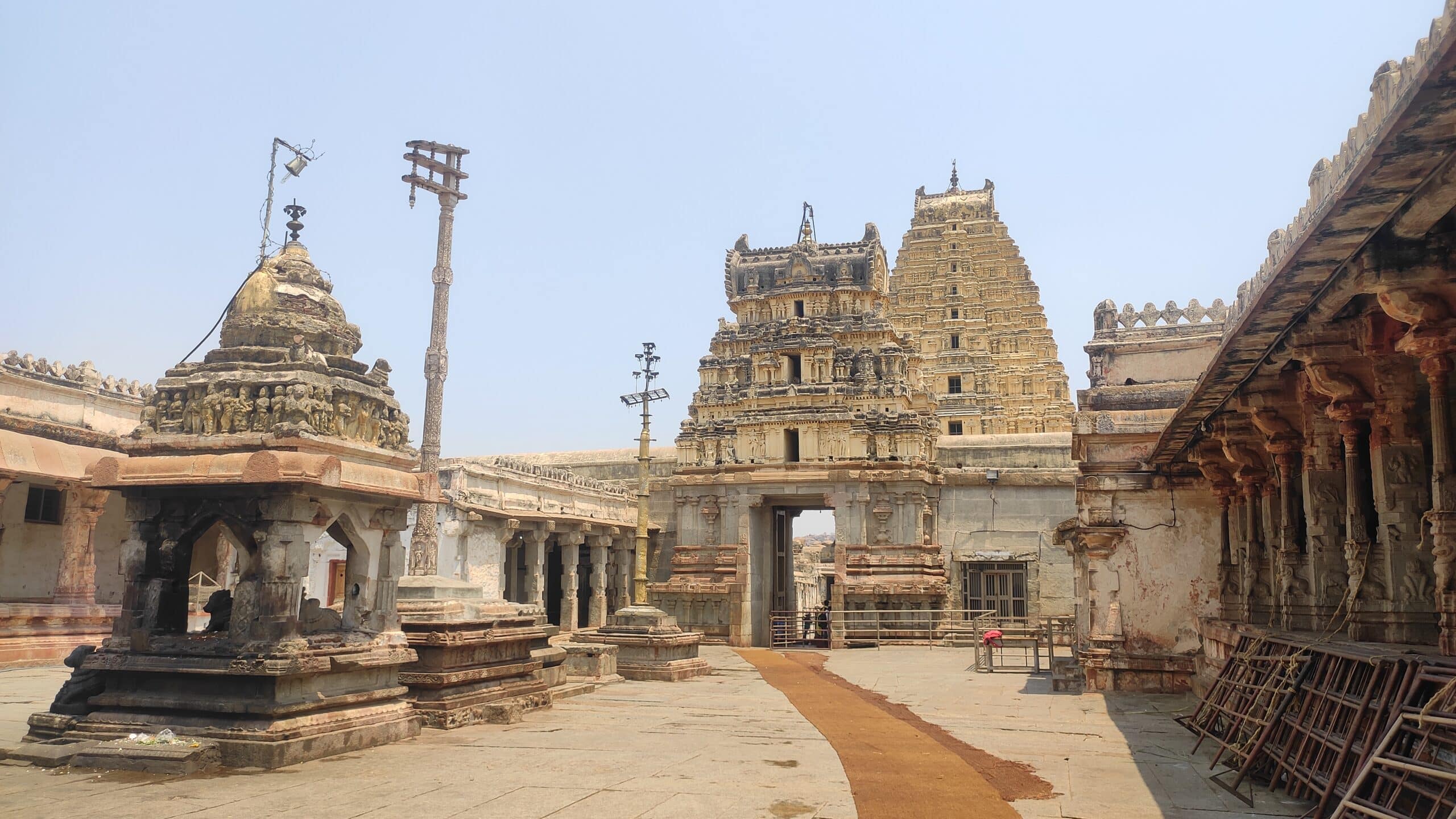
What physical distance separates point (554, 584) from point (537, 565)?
341 inches

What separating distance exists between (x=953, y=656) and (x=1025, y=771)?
51.7 feet

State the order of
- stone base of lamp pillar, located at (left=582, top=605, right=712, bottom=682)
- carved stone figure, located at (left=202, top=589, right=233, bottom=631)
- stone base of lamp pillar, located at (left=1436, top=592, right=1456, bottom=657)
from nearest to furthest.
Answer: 1. stone base of lamp pillar, located at (left=1436, top=592, right=1456, bottom=657)
2. carved stone figure, located at (left=202, top=589, right=233, bottom=631)
3. stone base of lamp pillar, located at (left=582, top=605, right=712, bottom=682)

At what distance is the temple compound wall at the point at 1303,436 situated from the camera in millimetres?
5320

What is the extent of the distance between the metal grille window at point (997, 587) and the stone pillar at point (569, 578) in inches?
456

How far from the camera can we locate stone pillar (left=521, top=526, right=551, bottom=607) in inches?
1113

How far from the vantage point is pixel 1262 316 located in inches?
289

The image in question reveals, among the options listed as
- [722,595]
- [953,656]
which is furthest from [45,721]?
[722,595]

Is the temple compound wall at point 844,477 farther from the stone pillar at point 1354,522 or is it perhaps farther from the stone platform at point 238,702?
the stone platform at point 238,702

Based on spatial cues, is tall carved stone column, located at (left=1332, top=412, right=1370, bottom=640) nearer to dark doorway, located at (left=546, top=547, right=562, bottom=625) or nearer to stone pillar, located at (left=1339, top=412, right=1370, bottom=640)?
stone pillar, located at (left=1339, top=412, right=1370, bottom=640)

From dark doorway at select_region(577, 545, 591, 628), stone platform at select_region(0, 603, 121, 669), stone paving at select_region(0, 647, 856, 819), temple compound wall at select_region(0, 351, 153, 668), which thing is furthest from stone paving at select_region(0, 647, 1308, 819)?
dark doorway at select_region(577, 545, 591, 628)

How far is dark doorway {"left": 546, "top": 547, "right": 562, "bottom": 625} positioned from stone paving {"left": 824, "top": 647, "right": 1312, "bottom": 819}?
1994 cm

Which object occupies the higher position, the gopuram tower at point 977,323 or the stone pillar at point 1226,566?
the gopuram tower at point 977,323

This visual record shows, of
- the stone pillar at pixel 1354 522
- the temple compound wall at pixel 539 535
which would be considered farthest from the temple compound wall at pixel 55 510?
the stone pillar at pixel 1354 522

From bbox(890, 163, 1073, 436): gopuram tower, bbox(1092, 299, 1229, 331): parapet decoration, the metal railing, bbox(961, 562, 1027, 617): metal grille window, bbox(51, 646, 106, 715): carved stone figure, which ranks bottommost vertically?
the metal railing
